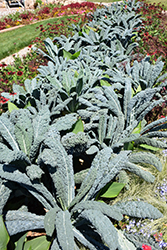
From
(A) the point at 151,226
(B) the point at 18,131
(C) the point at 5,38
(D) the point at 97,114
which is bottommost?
(A) the point at 151,226

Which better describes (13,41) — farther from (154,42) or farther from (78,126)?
(78,126)

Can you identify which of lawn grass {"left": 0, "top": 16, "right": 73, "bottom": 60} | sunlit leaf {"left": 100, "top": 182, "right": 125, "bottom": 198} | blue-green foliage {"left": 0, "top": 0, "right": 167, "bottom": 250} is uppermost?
lawn grass {"left": 0, "top": 16, "right": 73, "bottom": 60}

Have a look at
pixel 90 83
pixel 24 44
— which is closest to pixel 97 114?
pixel 90 83

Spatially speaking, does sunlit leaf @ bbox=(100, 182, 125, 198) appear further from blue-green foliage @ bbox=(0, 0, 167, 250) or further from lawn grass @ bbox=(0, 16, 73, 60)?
lawn grass @ bbox=(0, 16, 73, 60)

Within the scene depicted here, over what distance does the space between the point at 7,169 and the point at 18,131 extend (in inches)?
11.8

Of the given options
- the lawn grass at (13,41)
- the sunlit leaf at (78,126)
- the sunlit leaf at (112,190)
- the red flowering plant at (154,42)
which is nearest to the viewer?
the sunlit leaf at (112,190)

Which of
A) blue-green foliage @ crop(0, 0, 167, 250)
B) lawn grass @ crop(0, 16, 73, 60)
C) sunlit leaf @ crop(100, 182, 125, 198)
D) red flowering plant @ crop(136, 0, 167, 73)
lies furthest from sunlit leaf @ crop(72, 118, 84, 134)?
lawn grass @ crop(0, 16, 73, 60)

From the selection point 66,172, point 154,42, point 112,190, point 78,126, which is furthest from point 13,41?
point 112,190

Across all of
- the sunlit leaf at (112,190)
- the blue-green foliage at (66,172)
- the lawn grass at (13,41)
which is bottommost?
the sunlit leaf at (112,190)

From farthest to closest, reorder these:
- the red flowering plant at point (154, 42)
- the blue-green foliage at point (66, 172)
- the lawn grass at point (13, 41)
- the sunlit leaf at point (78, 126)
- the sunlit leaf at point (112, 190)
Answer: the lawn grass at point (13, 41) → the red flowering plant at point (154, 42) → the sunlit leaf at point (78, 126) → the sunlit leaf at point (112, 190) → the blue-green foliage at point (66, 172)

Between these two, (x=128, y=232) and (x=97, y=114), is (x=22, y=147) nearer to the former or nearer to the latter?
(x=97, y=114)

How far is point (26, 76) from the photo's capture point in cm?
380

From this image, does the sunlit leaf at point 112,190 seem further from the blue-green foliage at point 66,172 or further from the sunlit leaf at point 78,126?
the sunlit leaf at point 78,126

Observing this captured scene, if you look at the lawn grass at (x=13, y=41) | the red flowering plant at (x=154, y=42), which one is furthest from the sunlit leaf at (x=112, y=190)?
the lawn grass at (x=13, y=41)
